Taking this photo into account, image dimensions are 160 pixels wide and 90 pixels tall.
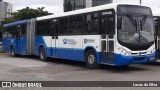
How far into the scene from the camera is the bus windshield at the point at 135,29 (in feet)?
48.7

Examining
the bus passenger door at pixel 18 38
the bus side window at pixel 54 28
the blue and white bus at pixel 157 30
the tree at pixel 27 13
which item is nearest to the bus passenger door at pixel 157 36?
the blue and white bus at pixel 157 30

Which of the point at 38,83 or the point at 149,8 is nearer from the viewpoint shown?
the point at 38,83

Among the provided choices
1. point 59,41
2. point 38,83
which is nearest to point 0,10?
point 59,41

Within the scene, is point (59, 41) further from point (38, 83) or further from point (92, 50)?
point (38, 83)

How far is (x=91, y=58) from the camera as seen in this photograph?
654 inches

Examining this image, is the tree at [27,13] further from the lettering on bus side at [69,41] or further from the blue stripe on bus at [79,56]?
the lettering on bus side at [69,41]

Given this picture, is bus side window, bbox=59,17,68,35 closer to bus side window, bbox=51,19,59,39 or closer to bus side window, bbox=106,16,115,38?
bus side window, bbox=51,19,59,39

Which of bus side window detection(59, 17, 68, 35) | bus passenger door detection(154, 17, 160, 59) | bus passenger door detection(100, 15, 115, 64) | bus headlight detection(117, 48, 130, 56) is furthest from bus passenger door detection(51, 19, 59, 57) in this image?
bus headlight detection(117, 48, 130, 56)

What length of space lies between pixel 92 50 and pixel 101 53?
924 millimetres

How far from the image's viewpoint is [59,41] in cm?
1997

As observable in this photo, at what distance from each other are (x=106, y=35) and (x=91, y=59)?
5.82ft

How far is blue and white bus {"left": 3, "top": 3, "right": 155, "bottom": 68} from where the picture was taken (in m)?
14.9

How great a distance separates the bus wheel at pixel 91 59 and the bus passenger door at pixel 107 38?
2.44ft

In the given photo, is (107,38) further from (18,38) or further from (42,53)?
(18,38)
